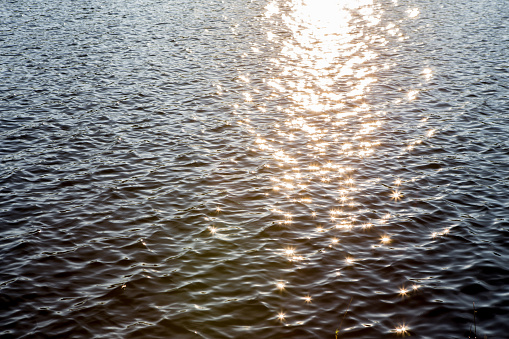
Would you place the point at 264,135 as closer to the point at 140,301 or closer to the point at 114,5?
the point at 140,301

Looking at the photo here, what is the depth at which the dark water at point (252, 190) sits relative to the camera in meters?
17.7

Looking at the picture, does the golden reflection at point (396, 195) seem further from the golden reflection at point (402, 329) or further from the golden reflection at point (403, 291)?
the golden reflection at point (402, 329)

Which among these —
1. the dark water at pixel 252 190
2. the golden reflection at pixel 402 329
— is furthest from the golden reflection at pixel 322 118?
the dark water at pixel 252 190

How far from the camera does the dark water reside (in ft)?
58.1

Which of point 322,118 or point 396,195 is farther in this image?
point 322,118

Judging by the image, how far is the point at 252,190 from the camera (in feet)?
84.9

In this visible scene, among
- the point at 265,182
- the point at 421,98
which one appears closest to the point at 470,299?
the point at 265,182

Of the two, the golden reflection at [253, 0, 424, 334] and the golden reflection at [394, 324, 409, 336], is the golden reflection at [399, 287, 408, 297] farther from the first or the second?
the golden reflection at [394, 324, 409, 336]

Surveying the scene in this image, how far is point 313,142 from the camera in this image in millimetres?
31672

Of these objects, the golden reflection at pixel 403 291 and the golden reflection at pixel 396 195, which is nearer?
the golden reflection at pixel 403 291

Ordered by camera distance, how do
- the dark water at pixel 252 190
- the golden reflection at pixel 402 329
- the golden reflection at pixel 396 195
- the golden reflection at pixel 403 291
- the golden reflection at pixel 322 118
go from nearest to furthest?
the golden reflection at pixel 402 329, the dark water at pixel 252 190, the golden reflection at pixel 403 291, the golden reflection at pixel 322 118, the golden reflection at pixel 396 195

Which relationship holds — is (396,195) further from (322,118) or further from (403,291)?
(322,118)

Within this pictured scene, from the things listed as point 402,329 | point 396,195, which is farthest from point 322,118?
point 402,329

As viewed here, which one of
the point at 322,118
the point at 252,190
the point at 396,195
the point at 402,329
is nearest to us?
the point at 402,329
